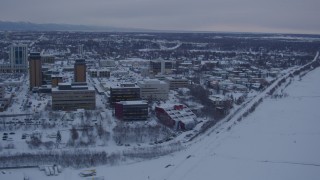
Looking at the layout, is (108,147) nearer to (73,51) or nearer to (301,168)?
(301,168)

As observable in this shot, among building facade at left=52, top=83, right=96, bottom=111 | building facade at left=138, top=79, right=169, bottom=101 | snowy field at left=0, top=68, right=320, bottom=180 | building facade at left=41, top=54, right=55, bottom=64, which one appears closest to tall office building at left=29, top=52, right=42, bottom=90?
building facade at left=52, top=83, right=96, bottom=111

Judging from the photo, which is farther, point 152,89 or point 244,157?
point 152,89


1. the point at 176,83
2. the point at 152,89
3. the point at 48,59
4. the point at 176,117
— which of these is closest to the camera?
the point at 176,117

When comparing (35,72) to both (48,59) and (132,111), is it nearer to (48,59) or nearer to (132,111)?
(132,111)

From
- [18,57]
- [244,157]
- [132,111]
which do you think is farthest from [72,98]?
[18,57]

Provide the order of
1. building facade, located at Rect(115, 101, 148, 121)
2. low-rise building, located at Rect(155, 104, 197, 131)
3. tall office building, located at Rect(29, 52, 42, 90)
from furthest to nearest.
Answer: tall office building, located at Rect(29, 52, 42, 90), building facade, located at Rect(115, 101, 148, 121), low-rise building, located at Rect(155, 104, 197, 131)

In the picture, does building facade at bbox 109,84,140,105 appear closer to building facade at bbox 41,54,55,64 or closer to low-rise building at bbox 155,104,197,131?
low-rise building at bbox 155,104,197,131
